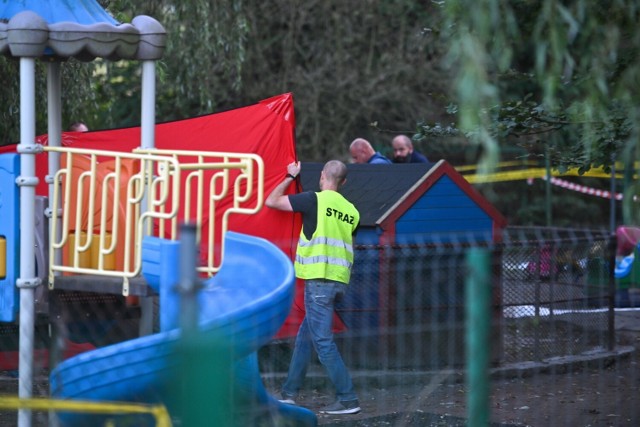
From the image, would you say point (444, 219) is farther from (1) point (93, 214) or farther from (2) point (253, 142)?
(1) point (93, 214)

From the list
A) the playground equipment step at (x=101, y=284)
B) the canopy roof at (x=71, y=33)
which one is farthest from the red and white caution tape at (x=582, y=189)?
the playground equipment step at (x=101, y=284)

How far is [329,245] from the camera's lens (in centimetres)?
791

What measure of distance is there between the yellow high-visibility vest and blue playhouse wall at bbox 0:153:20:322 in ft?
6.87

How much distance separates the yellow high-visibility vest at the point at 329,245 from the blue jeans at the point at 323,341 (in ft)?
0.24

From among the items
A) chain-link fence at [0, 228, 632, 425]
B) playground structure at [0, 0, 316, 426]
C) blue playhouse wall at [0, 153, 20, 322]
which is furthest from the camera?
chain-link fence at [0, 228, 632, 425]

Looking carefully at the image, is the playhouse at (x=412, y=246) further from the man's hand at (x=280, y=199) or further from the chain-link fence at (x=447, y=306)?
the man's hand at (x=280, y=199)

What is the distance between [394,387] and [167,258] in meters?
3.48

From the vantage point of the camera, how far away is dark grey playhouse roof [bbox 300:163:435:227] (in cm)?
988

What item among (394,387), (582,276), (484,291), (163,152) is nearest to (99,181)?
(163,152)

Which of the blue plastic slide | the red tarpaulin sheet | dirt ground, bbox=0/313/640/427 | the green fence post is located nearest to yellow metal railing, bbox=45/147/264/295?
the blue plastic slide

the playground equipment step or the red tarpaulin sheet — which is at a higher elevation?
the red tarpaulin sheet

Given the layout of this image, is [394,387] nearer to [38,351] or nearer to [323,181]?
[323,181]

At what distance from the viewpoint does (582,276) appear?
10008 mm

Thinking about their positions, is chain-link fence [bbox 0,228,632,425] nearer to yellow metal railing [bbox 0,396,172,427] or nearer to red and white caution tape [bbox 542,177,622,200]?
yellow metal railing [bbox 0,396,172,427]
